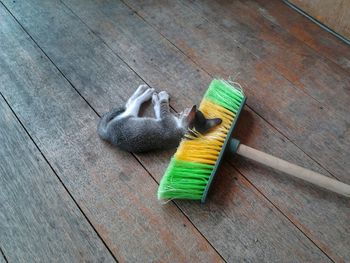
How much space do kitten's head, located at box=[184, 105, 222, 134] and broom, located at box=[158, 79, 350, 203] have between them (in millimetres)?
16

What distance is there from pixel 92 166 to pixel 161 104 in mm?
326

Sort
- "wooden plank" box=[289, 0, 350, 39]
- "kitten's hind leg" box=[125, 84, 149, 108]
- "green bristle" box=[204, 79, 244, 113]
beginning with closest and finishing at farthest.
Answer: "green bristle" box=[204, 79, 244, 113], "kitten's hind leg" box=[125, 84, 149, 108], "wooden plank" box=[289, 0, 350, 39]

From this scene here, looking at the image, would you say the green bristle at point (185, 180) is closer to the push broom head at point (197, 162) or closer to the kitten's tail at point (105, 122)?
the push broom head at point (197, 162)

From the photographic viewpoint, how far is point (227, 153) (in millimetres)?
1104

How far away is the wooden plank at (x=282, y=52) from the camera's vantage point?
1.28 m

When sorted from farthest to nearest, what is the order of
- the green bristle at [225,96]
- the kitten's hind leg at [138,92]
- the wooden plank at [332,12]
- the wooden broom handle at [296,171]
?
the wooden plank at [332,12], the kitten's hind leg at [138,92], the green bristle at [225,96], the wooden broom handle at [296,171]

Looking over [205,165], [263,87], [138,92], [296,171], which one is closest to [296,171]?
[296,171]

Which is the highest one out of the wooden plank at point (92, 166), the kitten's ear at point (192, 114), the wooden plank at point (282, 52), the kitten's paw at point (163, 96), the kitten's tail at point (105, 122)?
the wooden plank at point (282, 52)

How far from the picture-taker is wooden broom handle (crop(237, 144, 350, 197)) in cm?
99

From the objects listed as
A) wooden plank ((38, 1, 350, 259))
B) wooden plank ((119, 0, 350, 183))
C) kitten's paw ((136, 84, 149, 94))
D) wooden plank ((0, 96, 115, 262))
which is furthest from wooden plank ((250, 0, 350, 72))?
wooden plank ((0, 96, 115, 262))

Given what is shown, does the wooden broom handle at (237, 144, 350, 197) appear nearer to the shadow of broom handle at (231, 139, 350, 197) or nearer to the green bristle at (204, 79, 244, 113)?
the shadow of broom handle at (231, 139, 350, 197)

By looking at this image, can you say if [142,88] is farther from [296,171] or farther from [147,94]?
[296,171]

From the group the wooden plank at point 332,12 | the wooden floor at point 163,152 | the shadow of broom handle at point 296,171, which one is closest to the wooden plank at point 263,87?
the wooden floor at point 163,152

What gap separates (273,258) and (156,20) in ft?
3.53
